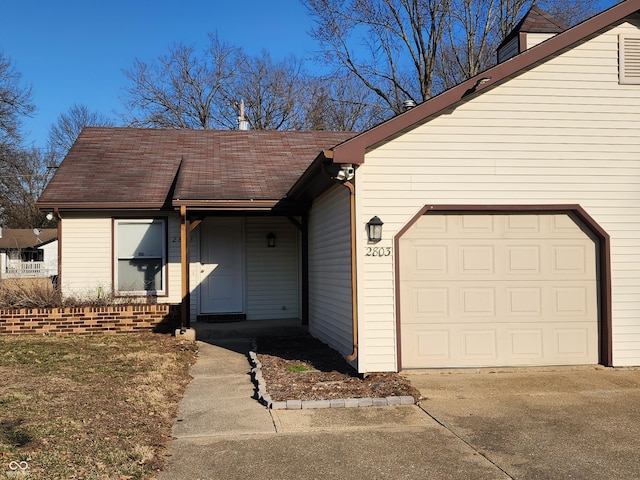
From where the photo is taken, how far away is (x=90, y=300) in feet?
39.9

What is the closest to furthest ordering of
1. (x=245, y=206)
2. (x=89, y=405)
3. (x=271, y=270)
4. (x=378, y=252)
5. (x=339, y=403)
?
(x=89, y=405) → (x=339, y=403) → (x=378, y=252) → (x=245, y=206) → (x=271, y=270)

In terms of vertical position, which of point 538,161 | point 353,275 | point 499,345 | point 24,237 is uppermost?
point 24,237

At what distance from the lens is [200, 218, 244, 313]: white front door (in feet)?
41.4

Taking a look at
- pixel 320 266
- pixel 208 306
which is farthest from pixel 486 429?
pixel 208 306

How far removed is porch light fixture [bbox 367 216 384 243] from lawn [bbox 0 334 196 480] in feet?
10.1

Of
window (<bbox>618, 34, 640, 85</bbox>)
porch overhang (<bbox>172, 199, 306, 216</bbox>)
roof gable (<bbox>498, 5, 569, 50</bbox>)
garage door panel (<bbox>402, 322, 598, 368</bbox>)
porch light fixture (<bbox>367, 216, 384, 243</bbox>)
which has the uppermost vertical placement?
roof gable (<bbox>498, 5, 569, 50</bbox>)

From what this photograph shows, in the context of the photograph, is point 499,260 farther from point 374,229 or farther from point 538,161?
point 374,229

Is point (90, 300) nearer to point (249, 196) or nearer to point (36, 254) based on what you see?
point (249, 196)

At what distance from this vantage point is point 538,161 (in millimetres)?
7859

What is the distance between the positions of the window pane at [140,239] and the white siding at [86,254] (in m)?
0.25

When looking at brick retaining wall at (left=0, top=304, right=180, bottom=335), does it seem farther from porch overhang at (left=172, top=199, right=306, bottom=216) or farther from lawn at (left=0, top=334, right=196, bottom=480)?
porch overhang at (left=172, top=199, right=306, bottom=216)

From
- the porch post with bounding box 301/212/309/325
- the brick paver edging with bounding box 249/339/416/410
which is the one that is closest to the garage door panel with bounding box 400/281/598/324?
the brick paver edging with bounding box 249/339/416/410

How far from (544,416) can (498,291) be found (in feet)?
7.66

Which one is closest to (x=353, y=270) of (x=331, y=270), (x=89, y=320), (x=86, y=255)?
(x=331, y=270)
